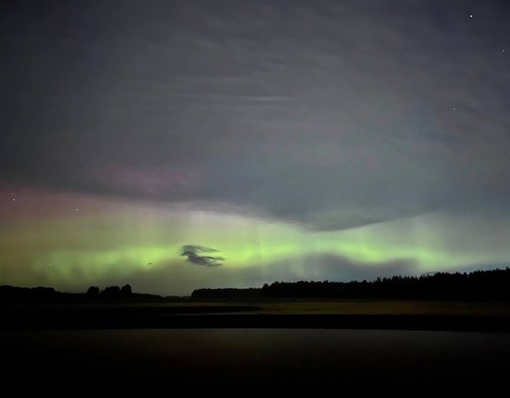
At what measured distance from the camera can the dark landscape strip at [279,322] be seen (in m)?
37.3

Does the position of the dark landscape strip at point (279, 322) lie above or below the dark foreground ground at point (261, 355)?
above

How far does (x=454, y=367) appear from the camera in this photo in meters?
19.1

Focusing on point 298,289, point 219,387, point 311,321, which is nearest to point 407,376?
point 219,387

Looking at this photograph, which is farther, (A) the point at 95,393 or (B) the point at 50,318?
(B) the point at 50,318

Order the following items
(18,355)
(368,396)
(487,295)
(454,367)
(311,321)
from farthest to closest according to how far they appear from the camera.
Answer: (487,295), (311,321), (18,355), (454,367), (368,396)

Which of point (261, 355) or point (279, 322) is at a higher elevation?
point (279, 322)

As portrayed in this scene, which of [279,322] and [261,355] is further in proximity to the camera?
[279,322]

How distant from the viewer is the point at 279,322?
138 ft

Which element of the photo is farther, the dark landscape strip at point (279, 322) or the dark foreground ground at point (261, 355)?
the dark landscape strip at point (279, 322)

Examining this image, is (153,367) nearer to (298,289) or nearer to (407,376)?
(407,376)

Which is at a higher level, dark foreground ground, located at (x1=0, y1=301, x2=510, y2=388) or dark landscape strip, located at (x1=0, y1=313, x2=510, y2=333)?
dark landscape strip, located at (x1=0, y1=313, x2=510, y2=333)

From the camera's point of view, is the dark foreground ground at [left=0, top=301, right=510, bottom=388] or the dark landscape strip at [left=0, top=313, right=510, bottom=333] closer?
the dark foreground ground at [left=0, top=301, right=510, bottom=388]

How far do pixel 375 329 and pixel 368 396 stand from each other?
23316 millimetres

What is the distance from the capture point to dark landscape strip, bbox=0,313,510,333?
122 feet
